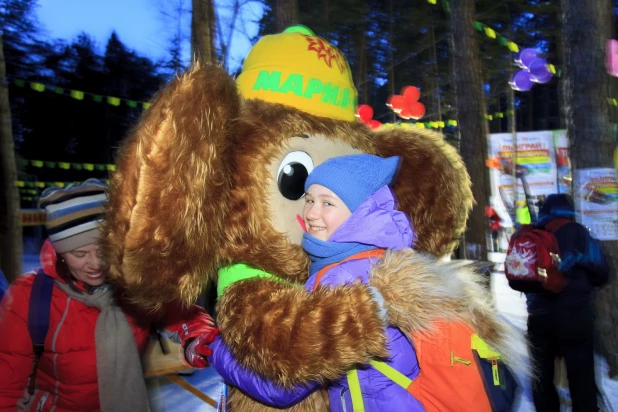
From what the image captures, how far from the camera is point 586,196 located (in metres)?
4.51

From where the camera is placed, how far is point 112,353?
2049 millimetres

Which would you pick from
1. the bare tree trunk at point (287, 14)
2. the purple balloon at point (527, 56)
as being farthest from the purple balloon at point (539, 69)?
the bare tree trunk at point (287, 14)

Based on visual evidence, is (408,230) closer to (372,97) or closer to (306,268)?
(306,268)

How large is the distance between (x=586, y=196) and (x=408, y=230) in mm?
3612

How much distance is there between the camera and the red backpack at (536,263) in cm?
354

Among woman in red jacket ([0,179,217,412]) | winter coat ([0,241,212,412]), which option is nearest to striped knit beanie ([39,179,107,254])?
woman in red jacket ([0,179,217,412])

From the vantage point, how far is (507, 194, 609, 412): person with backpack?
3523 millimetres

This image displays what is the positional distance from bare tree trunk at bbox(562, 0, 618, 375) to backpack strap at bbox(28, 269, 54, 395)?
483cm

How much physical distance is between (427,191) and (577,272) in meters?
1.90

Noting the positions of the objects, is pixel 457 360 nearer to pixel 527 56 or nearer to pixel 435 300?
pixel 435 300

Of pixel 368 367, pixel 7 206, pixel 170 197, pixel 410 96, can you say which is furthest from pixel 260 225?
pixel 410 96

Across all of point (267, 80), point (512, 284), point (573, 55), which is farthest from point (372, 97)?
point (267, 80)

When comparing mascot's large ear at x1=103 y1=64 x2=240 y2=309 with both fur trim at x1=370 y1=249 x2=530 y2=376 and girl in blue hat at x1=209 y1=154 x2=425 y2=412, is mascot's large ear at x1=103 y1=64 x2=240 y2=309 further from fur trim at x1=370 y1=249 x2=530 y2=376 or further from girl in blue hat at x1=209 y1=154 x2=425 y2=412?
fur trim at x1=370 y1=249 x2=530 y2=376

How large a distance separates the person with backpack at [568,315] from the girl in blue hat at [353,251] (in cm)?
241
